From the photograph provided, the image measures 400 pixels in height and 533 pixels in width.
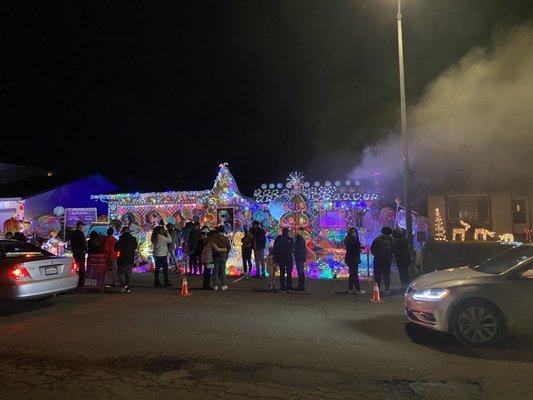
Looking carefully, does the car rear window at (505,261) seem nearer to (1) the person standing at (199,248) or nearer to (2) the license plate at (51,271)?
(1) the person standing at (199,248)

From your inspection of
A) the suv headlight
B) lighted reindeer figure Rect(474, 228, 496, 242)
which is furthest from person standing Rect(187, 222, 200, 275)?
lighted reindeer figure Rect(474, 228, 496, 242)

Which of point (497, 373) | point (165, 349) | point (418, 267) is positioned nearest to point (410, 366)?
point (497, 373)

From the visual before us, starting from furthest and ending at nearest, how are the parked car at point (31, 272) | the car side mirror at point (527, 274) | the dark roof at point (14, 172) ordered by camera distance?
the dark roof at point (14, 172)
the parked car at point (31, 272)
the car side mirror at point (527, 274)

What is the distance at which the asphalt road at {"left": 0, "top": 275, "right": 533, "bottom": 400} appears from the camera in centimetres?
478

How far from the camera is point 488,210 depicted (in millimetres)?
20094

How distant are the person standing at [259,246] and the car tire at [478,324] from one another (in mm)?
8087

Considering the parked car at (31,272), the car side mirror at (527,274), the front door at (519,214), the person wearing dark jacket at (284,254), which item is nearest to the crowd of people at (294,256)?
the person wearing dark jacket at (284,254)

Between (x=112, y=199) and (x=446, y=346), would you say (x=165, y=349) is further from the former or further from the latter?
Result: (x=112, y=199)

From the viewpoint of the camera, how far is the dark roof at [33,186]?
22375mm

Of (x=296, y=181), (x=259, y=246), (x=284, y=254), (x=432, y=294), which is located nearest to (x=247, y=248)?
(x=259, y=246)

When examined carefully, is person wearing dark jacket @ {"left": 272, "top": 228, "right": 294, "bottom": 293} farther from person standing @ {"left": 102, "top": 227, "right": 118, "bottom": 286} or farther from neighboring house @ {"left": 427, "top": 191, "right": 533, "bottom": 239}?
neighboring house @ {"left": 427, "top": 191, "right": 533, "bottom": 239}

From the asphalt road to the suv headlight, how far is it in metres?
0.62

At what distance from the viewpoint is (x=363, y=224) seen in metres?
14.3

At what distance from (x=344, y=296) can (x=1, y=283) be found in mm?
7039
